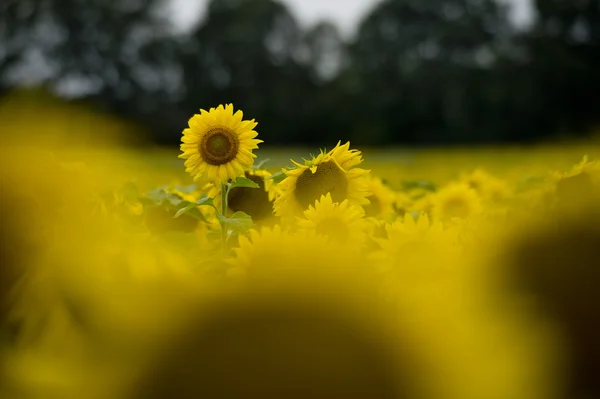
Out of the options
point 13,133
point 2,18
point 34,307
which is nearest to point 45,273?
point 34,307

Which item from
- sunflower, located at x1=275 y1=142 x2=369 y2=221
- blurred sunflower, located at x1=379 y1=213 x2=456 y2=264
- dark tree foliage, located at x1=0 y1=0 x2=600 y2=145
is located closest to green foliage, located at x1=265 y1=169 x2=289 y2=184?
sunflower, located at x1=275 y1=142 x2=369 y2=221

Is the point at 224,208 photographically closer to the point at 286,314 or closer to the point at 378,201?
the point at 378,201

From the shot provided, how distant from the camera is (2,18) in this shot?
2300 centimetres

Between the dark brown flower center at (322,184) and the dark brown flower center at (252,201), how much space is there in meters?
0.09

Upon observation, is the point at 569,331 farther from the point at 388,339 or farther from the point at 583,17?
the point at 583,17

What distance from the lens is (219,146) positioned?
0.75 metres

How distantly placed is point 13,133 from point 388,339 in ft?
0.77

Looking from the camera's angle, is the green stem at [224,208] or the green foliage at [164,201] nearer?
the green stem at [224,208]

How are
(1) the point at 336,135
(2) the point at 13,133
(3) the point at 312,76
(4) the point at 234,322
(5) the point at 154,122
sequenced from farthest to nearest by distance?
1. (3) the point at 312,76
2. (1) the point at 336,135
3. (5) the point at 154,122
4. (2) the point at 13,133
5. (4) the point at 234,322

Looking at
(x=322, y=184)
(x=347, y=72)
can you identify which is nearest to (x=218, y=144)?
(x=322, y=184)

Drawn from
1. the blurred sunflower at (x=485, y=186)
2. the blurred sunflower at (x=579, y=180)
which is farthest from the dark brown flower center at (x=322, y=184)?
the blurred sunflower at (x=485, y=186)

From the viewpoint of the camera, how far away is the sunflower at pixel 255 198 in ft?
2.54

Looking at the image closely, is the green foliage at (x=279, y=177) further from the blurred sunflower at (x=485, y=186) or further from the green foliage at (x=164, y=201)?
the blurred sunflower at (x=485, y=186)

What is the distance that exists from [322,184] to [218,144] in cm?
14
